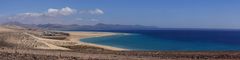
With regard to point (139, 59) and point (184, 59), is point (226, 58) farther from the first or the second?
point (139, 59)

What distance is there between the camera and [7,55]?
33.4 metres

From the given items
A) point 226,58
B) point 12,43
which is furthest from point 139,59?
point 12,43

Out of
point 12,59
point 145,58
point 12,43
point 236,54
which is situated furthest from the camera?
point 12,43

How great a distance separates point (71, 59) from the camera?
103 feet

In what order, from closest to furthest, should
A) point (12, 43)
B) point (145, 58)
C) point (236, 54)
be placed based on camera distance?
1. point (145, 58)
2. point (236, 54)
3. point (12, 43)

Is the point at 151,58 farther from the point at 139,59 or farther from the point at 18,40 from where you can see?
the point at 18,40

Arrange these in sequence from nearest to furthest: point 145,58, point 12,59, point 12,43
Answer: point 12,59
point 145,58
point 12,43

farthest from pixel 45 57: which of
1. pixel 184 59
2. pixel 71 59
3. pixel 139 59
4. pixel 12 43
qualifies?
pixel 12 43

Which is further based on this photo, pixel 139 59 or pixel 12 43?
pixel 12 43

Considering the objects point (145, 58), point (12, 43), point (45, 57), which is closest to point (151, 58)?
point (145, 58)

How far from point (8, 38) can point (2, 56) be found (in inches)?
850

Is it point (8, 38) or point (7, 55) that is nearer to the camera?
point (7, 55)

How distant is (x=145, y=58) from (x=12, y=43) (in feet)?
74.6

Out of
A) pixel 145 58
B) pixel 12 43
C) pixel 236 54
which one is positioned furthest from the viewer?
pixel 12 43
